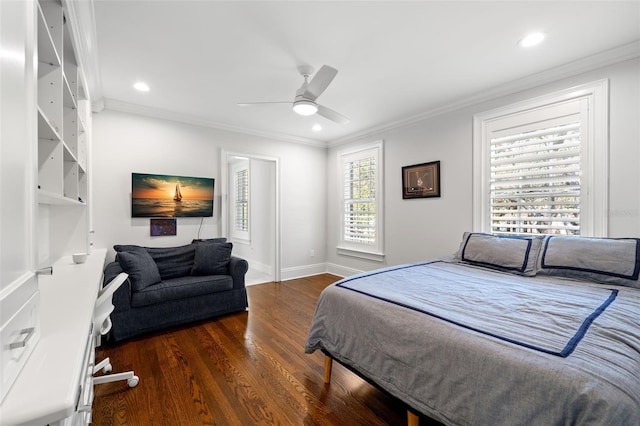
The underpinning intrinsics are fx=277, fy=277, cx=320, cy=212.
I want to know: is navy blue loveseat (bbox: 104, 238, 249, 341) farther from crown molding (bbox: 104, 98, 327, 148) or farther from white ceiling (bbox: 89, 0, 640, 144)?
white ceiling (bbox: 89, 0, 640, 144)

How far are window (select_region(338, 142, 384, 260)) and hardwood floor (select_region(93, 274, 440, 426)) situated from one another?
7.16 feet

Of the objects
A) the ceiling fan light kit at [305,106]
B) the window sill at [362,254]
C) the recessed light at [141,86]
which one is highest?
the recessed light at [141,86]

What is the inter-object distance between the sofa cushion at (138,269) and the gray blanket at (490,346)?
75.4 inches

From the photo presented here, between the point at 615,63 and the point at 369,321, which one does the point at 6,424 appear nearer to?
the point at 369,321

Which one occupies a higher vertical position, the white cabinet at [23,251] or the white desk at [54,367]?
the white cabinet at [23,251]

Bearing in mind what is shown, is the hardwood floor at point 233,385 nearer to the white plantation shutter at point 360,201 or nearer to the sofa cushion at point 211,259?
the sofa cushion at point 211,259

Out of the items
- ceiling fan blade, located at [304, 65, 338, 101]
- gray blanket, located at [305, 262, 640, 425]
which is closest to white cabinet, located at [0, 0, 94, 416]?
gray blanket, located at [305, 262, 640, 425]

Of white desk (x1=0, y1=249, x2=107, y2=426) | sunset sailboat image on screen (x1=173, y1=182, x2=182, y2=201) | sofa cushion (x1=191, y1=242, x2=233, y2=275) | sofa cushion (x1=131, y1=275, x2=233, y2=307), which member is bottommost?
sofa cushion (x1=131, y1=275, x2=233, y2=307)

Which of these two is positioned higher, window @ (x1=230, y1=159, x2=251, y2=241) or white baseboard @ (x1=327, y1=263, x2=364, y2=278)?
window @ (x1=230, y1=159, x2=251, y2=241)

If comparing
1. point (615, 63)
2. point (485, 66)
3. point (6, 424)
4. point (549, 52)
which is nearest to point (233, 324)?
point (6, 424)

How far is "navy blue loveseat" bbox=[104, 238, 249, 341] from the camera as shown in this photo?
2.73 meters

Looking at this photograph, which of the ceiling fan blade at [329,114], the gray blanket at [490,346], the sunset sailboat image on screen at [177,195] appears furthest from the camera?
the sunset sailboat image on screen at [177,195]

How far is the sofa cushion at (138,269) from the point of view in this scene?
9.21 feet

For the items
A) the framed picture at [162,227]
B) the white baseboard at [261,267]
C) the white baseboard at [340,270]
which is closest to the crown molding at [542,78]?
the white baseboard at [340,270]
